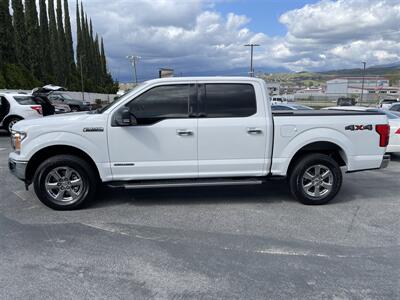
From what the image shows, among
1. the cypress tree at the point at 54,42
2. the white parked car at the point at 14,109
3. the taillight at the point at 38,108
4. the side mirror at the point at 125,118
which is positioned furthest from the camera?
the cypress tree at the point at 54,42

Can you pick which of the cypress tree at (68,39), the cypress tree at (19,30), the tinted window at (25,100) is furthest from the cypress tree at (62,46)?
the tinted window at (25,100)

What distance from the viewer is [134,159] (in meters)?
5.27

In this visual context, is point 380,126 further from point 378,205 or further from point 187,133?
point 187,133

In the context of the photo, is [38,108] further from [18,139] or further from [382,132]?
[382,132]

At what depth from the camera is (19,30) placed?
106ft

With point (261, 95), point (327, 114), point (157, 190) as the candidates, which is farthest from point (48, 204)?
point (327, 114)

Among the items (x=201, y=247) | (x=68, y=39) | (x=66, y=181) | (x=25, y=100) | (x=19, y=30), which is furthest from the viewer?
(x=68, y=39)

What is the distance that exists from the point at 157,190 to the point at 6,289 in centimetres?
337

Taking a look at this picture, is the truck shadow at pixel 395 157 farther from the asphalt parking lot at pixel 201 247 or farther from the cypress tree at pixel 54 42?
the cypress tree at pixel 54 42

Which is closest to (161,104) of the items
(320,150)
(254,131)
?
(254,131)

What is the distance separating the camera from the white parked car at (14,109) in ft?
44.9

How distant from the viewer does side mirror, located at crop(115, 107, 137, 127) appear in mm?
5039

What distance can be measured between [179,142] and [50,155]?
1947mm

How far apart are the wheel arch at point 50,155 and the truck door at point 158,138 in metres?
0.40
